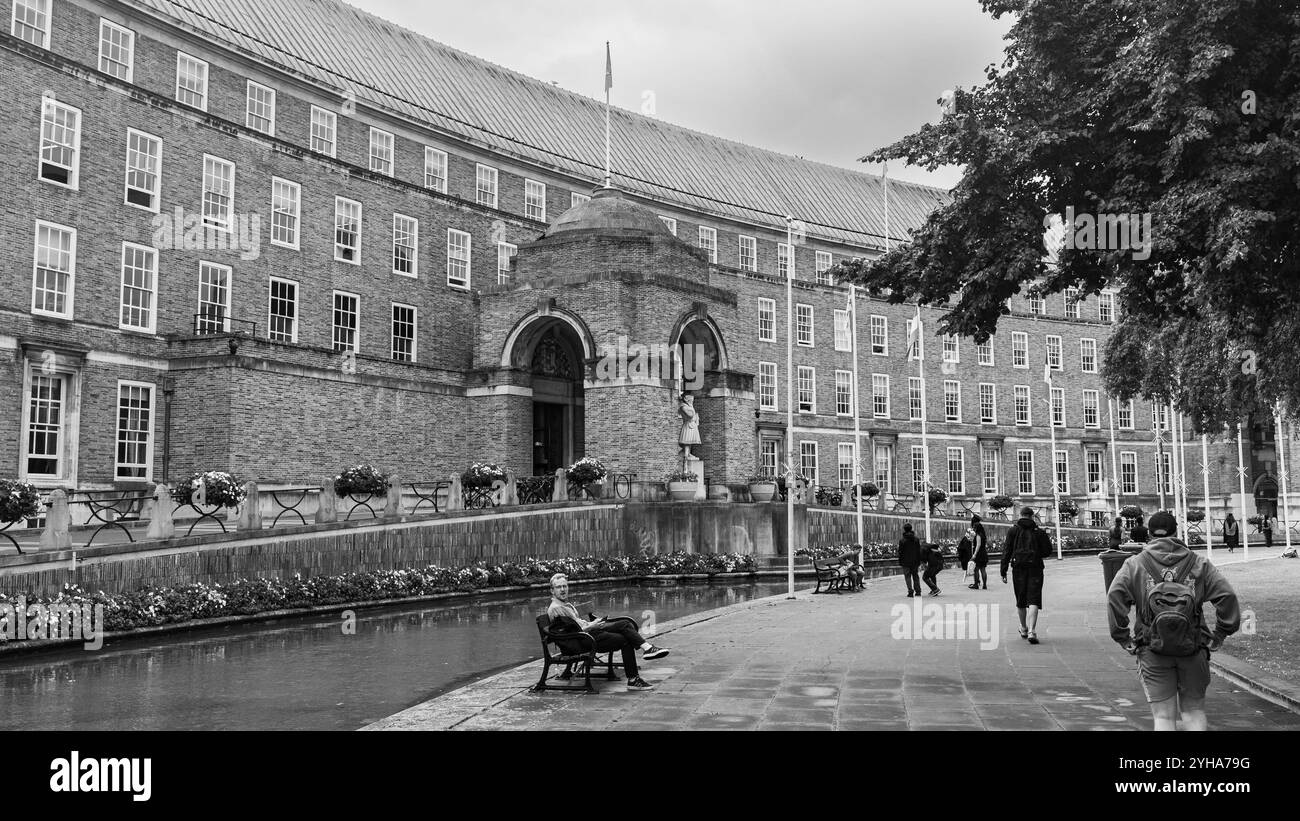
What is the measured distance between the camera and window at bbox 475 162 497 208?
47000mm

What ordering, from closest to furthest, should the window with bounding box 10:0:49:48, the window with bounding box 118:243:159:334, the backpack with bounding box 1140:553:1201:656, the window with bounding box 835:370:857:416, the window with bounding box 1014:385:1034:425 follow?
the backpack with bounding box 1140:553:1201:656 → the window with bounding box 10:0:49:48 → the window with bounding box 118:243:159:334 → the window with bounding box 835:370:857:416 → the window with bounding box 1014:385:1034:425

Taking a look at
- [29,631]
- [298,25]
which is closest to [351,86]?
[298,25]

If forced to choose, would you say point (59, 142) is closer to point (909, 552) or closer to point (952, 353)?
point (909, 552)

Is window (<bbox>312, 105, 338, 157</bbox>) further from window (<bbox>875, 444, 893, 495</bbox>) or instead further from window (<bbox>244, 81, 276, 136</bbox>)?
window (<bbox>875, 444, 893, 495</bbox>)

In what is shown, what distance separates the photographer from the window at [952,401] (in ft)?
216

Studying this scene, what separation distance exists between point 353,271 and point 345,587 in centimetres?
1811

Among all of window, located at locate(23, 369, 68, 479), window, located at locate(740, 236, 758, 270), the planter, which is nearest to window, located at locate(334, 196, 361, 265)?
window, located at locate(23, 369, 68, 479)

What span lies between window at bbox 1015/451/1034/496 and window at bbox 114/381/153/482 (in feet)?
167

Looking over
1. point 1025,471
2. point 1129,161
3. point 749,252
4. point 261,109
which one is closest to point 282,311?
point 261,109

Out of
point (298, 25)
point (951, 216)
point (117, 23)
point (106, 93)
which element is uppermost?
point (298, 25)

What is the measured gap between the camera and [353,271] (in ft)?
130

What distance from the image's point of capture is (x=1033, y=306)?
71.3 meters
